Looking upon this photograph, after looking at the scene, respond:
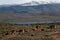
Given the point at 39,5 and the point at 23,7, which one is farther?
the point at 39,5

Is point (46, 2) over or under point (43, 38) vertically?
under

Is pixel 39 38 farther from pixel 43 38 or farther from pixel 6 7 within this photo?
pixel 6 7

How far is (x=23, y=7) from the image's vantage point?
10588cm

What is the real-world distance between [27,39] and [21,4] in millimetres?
75845

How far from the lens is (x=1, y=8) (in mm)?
102062

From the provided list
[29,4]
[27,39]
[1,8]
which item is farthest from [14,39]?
[29,4]

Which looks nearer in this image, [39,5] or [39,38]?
[39,38]

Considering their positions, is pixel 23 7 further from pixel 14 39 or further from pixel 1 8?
pixel 14 39

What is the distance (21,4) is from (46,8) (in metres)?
9.19

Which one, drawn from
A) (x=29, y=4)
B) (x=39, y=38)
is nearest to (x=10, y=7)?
(x=29, y=4)

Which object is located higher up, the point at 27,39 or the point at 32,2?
the point at 27,39

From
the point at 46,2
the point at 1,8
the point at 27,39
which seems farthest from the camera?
the point at 46,2

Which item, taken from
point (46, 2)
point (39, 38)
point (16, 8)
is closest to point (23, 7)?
point (16, 8)

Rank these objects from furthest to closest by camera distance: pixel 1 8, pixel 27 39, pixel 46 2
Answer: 1. pixel 46 2
2. pixel 1 8
3. pixel 27 39
